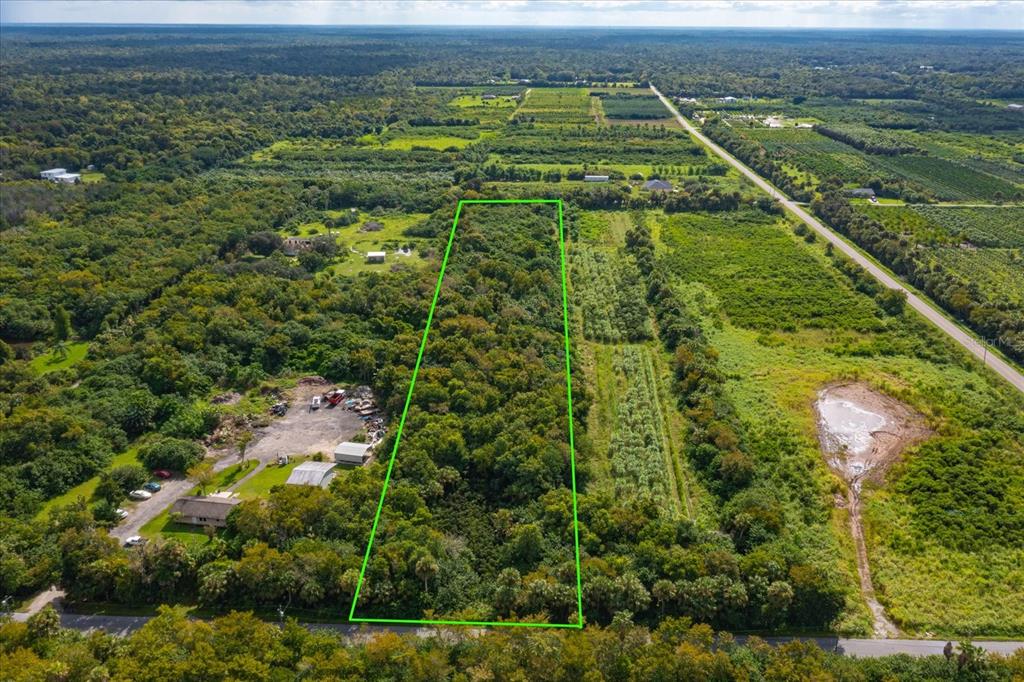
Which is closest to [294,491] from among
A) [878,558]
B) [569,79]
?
[878,558]

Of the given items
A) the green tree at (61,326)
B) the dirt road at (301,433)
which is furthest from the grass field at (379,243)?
the dirt road at (301,433)

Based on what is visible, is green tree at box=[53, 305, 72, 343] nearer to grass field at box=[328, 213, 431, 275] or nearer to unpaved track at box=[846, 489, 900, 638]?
grass field at box=[328, 213, 431, 275]

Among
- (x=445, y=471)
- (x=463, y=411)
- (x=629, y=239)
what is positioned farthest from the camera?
(x=629, y=239)

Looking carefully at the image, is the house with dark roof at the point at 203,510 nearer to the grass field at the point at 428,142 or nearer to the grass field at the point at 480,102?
the grass field at the point at 428,142

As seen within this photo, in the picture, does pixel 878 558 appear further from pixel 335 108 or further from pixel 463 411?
pixel 335 108

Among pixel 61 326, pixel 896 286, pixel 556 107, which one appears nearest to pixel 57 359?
pixel 61 326

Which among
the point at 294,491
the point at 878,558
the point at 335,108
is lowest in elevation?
the point at 878,558
